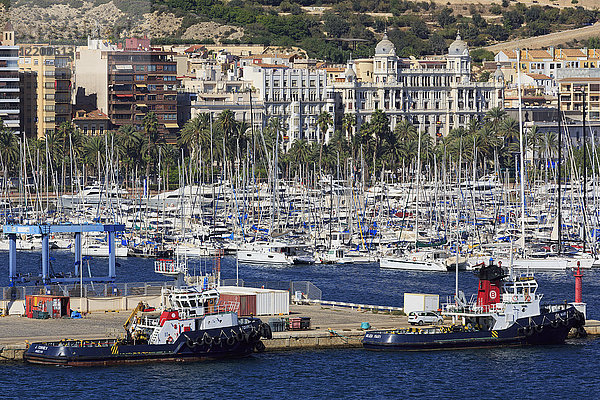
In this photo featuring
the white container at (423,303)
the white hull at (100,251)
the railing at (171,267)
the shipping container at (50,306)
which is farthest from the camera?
the white hull at (100,251)

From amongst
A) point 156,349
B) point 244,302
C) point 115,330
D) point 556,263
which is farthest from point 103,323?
point 556,263

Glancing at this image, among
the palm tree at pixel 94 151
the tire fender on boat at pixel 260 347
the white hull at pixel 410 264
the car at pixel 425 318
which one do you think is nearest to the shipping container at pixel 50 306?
the tire fender on boat at pixel 260 347

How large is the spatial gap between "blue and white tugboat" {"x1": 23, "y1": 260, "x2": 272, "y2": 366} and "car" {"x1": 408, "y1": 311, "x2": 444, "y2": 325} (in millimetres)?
9385

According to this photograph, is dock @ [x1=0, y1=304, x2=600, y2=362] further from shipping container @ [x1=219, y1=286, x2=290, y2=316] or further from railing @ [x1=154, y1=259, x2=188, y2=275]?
railing @ [x1=154, y1=259, x2=188, y2=275]

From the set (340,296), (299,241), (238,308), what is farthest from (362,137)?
(238,308)

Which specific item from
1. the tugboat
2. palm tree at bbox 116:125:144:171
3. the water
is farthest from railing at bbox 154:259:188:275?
palm tree at bbox 116:125:144:171

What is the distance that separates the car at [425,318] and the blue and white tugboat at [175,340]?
939 cm

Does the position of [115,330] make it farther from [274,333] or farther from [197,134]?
[197,134]

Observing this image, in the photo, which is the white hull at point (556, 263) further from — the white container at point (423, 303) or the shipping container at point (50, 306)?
the shipping container at point (50, 306)

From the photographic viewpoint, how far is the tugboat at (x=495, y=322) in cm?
7275

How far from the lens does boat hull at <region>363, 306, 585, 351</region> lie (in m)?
72.2

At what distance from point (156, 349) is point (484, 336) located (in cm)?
1631

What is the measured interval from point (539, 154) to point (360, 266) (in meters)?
75.8

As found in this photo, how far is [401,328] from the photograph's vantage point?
75.1m
